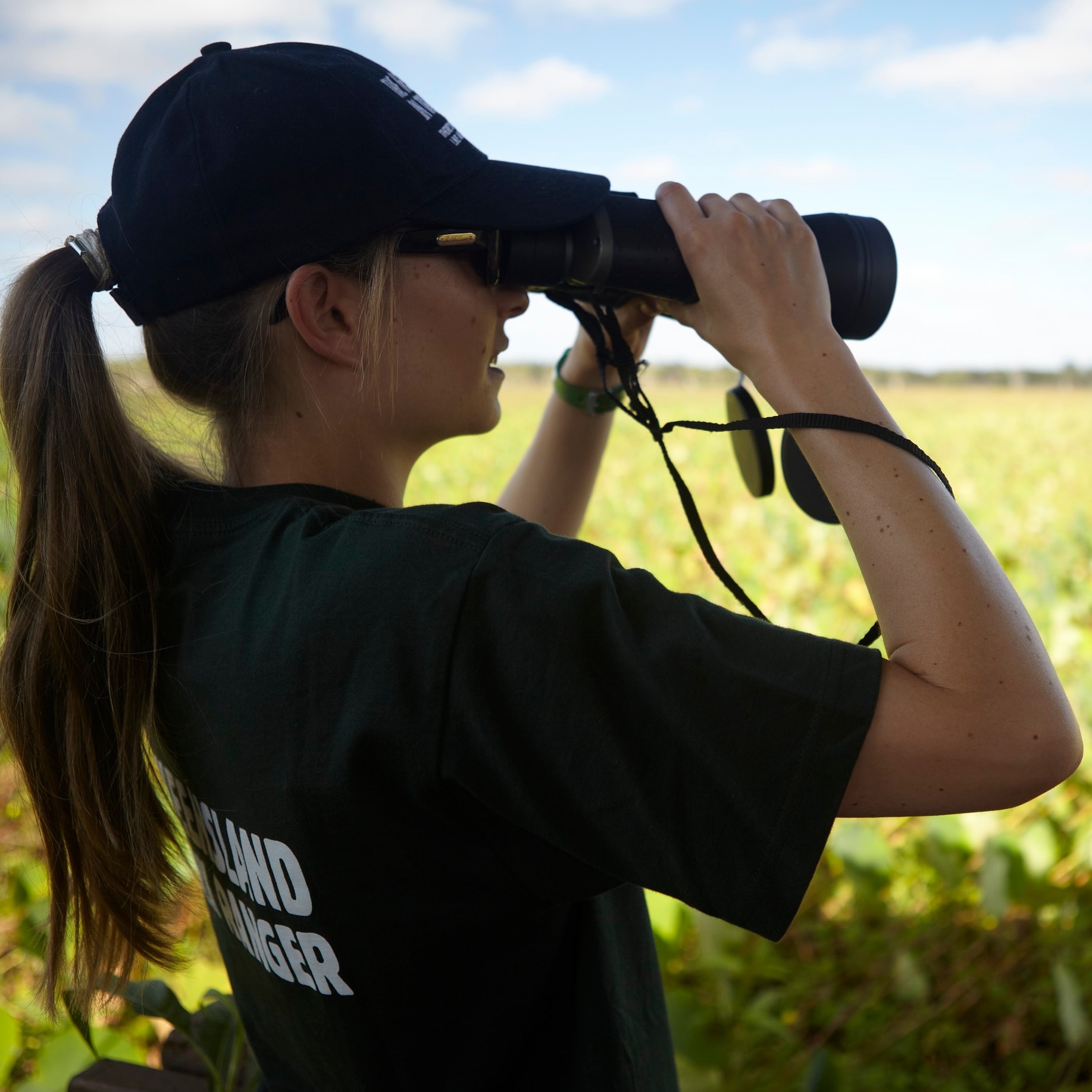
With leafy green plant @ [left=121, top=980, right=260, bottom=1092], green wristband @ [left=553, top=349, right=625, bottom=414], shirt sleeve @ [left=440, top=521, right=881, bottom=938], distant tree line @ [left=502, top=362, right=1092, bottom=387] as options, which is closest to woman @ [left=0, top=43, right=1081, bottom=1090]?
shirt sleeve @ [left=440, top=521, right=881, bottom=938]

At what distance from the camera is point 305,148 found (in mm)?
817

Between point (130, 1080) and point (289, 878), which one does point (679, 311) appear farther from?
point (130, 1080)

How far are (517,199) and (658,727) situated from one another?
1.69 ft

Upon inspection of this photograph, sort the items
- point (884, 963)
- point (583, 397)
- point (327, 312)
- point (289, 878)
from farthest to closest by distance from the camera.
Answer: point (884, 963), point (583, 397), point (327, 312), point (289, 878)

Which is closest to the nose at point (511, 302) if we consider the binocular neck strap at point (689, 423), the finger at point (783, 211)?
the binocular neck strap at point (689, 423)

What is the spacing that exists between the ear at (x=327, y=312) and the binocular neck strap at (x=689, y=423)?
0.93 feet

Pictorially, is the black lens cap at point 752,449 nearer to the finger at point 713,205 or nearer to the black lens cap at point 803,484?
the black lens cap at point 803,484

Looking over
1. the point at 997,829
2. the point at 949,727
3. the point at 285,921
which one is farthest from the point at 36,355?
the point at 997,829

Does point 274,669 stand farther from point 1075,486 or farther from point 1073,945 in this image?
point 1075,486

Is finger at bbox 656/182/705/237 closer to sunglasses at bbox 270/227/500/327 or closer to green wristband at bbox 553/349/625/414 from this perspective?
sunglasses at bbox 270/227/500/327

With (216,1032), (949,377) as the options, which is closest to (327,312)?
(216,1032)

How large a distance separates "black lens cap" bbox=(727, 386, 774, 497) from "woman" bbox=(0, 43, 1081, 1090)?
23 cm

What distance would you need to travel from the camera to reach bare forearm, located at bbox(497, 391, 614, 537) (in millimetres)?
1355

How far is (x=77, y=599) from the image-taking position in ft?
2.74
